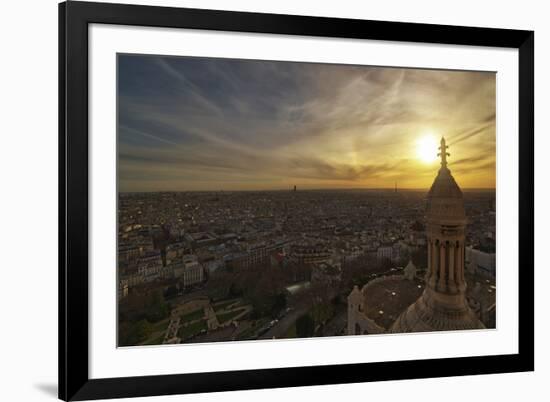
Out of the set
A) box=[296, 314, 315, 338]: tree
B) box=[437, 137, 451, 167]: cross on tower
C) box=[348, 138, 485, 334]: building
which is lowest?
box=[296, 314, 315, 338]: tree

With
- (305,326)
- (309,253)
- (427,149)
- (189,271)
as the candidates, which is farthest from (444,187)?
(189,271)

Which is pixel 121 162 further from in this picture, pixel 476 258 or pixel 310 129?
pixel 476 258

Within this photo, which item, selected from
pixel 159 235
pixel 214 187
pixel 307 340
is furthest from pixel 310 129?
pixel 307 340

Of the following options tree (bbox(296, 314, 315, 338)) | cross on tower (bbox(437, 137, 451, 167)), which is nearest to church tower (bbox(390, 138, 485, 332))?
cross on tower (bbox(437, 137, 451, 167))

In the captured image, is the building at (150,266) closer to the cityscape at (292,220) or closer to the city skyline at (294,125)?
the cityscape at (292,220)

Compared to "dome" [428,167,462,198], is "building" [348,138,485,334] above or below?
below

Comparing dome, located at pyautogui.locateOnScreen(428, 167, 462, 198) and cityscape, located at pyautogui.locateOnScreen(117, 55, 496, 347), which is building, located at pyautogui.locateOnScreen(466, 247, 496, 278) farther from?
dome, located at pyautogui.locateOnScreen(428, 167, 462, 198)

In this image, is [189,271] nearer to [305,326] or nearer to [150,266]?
[150,266]
